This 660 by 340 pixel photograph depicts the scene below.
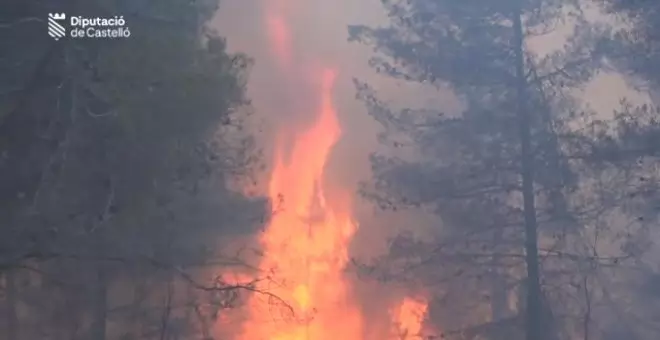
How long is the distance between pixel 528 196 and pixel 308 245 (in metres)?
0.63

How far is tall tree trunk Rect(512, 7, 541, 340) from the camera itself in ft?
7.00

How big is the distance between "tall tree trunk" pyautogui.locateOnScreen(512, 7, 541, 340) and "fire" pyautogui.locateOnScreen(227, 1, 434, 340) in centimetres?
30

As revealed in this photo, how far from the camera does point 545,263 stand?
2141 millimetres

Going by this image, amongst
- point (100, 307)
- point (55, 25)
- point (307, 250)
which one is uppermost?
point (55, 25)

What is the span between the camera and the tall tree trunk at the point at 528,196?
2.13 meters

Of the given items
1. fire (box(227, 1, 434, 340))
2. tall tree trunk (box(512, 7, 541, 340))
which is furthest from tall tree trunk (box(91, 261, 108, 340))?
tall tree trunk (box(512, 7, 541, 340))

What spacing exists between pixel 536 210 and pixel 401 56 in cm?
57

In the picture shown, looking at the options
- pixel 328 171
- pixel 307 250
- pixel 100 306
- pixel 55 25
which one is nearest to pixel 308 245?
pixel 307 250

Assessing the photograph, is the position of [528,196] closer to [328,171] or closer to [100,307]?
[328,171]

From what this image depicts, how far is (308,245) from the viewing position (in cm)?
212

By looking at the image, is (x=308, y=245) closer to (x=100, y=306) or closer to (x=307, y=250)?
(x=307, y=250)

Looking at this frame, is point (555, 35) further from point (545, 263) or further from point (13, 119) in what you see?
point (13, 119)

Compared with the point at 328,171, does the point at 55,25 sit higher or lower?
higher

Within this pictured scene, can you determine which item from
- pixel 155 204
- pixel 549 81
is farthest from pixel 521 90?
pixel 155 204
